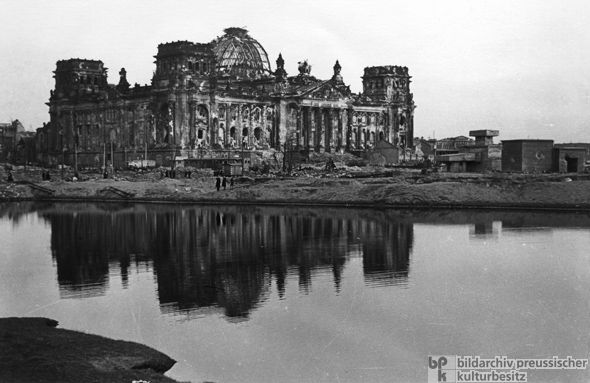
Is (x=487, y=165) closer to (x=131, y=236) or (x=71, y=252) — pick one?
(x=131, y=236)

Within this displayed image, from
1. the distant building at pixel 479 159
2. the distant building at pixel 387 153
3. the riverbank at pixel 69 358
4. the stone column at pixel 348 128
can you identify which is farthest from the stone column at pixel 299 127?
the riverbank at pixel 69 358

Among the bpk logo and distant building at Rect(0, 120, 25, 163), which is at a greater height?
distant building at Rect(0, 120, 25, 163)

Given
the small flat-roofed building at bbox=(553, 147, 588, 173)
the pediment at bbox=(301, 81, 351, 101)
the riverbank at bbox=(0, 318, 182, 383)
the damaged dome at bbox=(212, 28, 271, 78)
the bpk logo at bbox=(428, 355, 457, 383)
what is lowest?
the bpk logo at bbox=(428, 355, 457, 383)

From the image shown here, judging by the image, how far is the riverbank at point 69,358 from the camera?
1525cm

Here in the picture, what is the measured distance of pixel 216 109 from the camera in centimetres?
9912

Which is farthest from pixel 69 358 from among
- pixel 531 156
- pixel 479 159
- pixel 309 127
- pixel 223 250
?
pixel 309 127

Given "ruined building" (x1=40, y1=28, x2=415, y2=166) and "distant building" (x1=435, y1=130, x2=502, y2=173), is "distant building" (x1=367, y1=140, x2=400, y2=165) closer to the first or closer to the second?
"ruined building" (x1=40, y1=28, x2=415, y2=166)

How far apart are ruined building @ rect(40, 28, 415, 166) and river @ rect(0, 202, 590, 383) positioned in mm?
54654

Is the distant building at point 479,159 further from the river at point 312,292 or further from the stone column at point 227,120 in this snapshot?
the river at point 312,292

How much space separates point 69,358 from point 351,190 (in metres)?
46.3

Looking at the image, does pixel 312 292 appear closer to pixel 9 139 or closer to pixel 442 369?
pixel 442 369

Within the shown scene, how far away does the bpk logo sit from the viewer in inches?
613

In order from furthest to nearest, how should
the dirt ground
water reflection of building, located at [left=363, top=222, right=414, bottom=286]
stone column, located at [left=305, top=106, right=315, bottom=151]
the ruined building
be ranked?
stone column, located at [left=305, top=106, right=315, bottom=151] → the ruined building → the dirt ground → water reflection of building, located at [left=363, top=222, right=414, bottom=286]

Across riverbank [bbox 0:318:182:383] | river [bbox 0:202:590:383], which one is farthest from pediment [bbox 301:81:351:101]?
riverbank [bbox 0:318:182:383]
